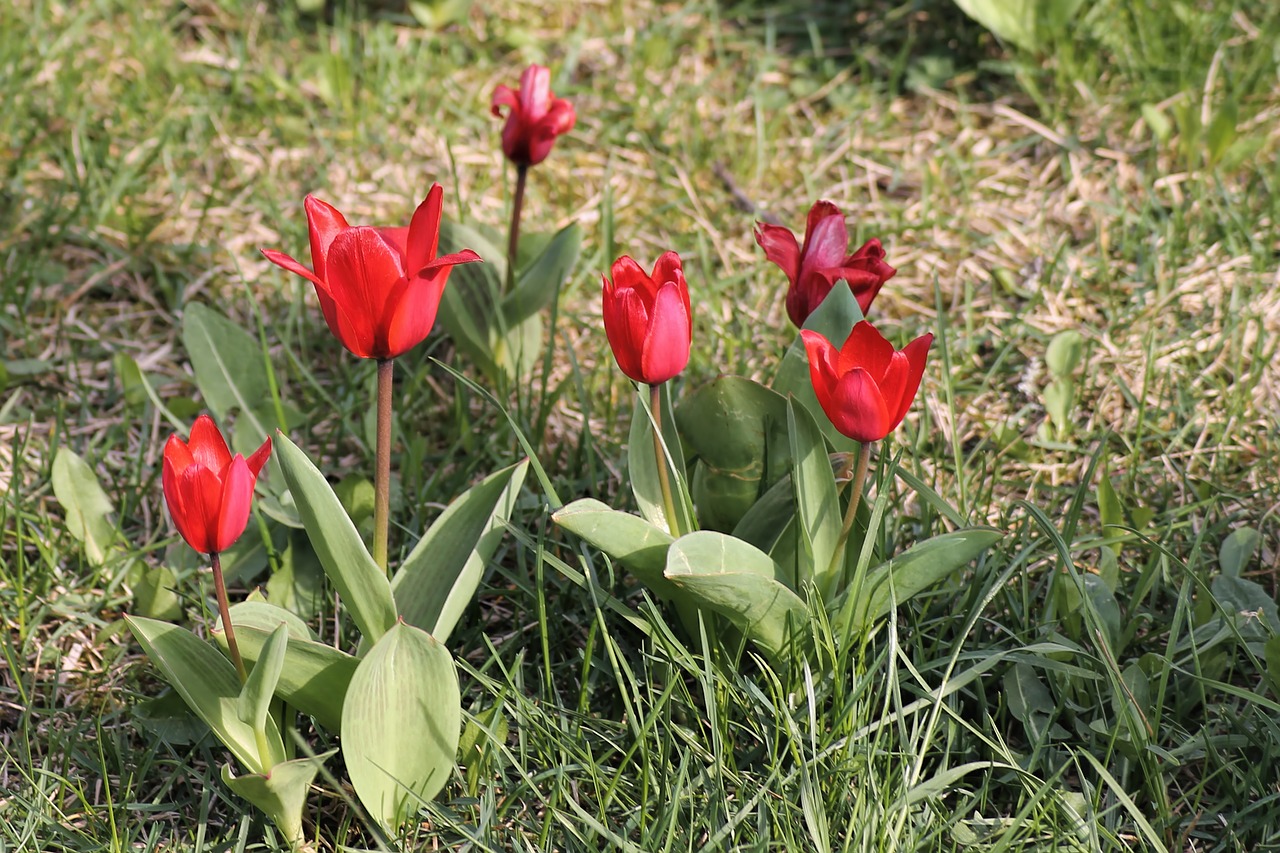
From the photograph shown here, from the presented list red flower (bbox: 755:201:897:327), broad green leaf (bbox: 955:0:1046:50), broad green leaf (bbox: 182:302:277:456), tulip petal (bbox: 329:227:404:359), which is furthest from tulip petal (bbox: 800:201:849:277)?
broad green leaf (bbox: 955:0:1046:50)

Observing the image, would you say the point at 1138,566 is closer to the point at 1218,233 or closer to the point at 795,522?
the point at 795,522

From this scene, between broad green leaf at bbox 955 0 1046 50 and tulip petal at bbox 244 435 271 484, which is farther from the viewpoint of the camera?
broad green leaf at bbox 955 0 1046 50

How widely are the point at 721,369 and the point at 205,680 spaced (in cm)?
117

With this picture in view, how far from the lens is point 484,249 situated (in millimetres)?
2115

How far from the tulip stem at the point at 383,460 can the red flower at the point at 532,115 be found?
751 mm

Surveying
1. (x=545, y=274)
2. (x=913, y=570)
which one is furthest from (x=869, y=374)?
(x=545, y=274)

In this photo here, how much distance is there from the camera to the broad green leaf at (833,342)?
1.49 meters

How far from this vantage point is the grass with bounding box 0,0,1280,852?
4.72 feet

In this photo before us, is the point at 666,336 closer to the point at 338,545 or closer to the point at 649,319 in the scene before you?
the point at 649,319

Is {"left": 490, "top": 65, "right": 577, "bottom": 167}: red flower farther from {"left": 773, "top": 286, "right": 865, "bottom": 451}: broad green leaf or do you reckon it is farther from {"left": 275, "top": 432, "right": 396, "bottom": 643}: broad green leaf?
{"left": 275, "top": 432, "right": 396, "bottom": 643}: broad green leaf

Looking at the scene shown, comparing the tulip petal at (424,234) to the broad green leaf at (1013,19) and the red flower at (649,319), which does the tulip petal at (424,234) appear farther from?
the broad green leaf at (1013,19)

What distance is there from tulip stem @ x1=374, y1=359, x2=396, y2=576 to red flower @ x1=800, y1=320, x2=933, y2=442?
468mm

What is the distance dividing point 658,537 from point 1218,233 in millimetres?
1683

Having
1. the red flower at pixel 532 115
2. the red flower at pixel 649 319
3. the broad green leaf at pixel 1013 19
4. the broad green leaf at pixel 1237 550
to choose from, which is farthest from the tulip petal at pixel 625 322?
the broad green leaf at pixel 1013 19
